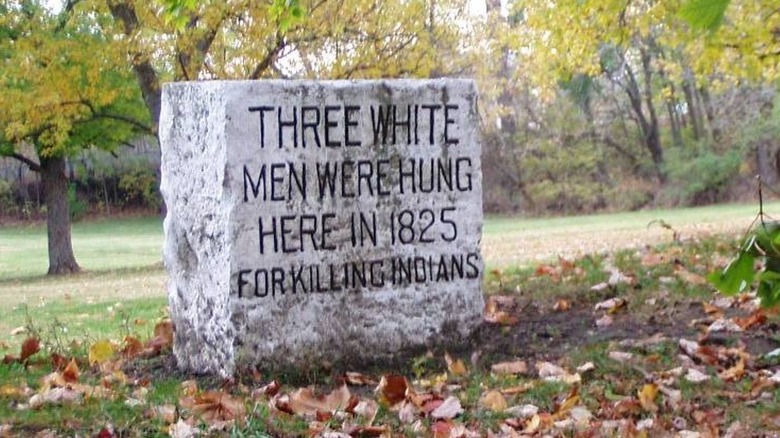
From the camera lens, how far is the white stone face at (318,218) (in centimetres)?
680

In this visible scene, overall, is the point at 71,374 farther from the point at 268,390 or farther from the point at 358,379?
the point at 358,379

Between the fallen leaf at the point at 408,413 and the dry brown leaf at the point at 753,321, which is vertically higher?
the dry brown leaf at the point at 753,321

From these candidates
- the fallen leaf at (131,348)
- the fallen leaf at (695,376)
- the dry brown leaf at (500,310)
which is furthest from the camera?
the dry brown leaf at (500,310)

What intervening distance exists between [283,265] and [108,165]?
4084 cm

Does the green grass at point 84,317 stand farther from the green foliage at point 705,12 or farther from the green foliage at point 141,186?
the green foliage at point 141,186

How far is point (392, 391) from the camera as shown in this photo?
5.84 m

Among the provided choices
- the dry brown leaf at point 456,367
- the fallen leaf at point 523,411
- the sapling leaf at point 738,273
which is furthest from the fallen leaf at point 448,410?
the sapling leaf at point 738,273

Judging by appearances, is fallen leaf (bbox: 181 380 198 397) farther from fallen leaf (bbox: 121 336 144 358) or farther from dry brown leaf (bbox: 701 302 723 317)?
dry brown leaf (bbox: 701 302 723 317)

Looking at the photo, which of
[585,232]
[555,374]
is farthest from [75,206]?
[555,374]

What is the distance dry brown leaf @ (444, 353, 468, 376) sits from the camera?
6607 mm

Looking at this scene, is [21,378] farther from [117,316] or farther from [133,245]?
[133,245]

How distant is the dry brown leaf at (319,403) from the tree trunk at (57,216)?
71.8 ft

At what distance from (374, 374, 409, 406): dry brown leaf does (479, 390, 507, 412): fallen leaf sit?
0.38 m

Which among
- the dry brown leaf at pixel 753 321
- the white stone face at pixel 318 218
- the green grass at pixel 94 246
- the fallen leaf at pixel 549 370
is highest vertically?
the white stone face at pixel 318 218
